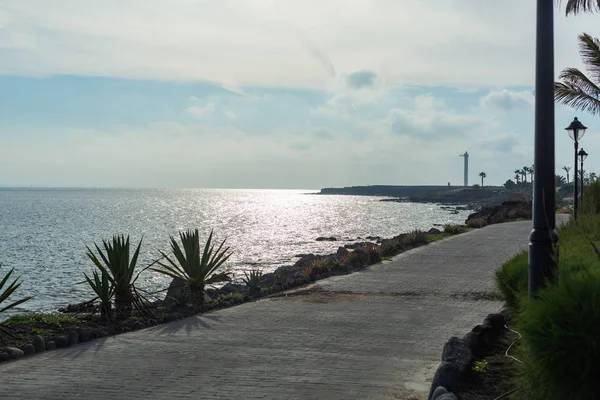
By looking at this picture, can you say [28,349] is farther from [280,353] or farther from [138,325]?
[280,353]

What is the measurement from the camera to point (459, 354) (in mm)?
6289

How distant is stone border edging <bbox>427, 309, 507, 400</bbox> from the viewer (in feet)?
18.2

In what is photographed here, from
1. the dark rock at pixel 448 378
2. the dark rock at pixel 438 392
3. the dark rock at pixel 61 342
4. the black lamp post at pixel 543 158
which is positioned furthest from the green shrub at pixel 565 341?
the dark rock at pixel 61 342

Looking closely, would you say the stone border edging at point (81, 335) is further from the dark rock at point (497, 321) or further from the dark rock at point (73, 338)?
A: the dark rock at point (497, 321)

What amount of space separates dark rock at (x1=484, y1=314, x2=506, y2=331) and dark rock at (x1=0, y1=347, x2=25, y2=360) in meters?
5.64

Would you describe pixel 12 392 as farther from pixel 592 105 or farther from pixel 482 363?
pixel 592 105

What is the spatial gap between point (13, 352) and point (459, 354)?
202 inches

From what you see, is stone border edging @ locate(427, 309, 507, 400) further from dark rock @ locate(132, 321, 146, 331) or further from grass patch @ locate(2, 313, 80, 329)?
grass patch @ locate(2, 313, 80, 329)

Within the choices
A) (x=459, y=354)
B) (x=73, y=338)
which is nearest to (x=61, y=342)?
(x=73, y=338)

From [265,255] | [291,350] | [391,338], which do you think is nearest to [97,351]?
[291,350]

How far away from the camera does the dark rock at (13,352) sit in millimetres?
7719

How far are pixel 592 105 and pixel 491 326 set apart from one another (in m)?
19.4

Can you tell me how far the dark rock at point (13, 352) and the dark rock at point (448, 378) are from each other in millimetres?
4943

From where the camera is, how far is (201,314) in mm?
10344
